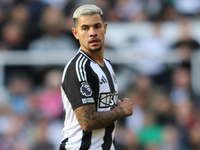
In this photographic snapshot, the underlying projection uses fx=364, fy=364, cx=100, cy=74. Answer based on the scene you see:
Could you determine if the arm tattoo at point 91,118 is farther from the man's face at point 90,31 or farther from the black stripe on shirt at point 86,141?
the man's face at point 90,31

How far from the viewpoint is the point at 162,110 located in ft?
27.2

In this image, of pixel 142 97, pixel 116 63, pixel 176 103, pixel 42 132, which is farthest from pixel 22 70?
pixel 176 103

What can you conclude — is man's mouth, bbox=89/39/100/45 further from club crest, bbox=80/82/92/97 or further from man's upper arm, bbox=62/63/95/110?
club crest, bbox=80/82/92/97

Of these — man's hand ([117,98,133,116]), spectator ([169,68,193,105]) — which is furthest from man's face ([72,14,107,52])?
spectator ([169,68,193,105])

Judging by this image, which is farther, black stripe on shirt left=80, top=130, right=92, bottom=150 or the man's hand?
the man's hand

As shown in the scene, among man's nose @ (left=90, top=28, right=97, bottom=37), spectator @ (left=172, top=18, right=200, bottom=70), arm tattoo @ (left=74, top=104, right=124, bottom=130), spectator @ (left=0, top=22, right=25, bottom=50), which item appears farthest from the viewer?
spectator @ (left=0, top=22, right=25, bottom=50)

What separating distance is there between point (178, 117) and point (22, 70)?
12.5 ft

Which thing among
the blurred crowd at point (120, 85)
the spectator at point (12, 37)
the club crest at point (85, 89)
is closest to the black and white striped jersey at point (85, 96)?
the club crest at point (85, 89)

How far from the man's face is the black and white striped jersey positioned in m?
0.12

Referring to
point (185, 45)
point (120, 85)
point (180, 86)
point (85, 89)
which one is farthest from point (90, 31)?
point (185, 45)

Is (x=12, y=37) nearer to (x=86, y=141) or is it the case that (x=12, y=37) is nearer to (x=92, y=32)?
(x=92, y=32)

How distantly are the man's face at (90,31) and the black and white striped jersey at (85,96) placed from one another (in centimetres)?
12

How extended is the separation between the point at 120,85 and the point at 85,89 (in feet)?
16.8

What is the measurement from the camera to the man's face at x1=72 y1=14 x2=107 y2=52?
376 centimetres
